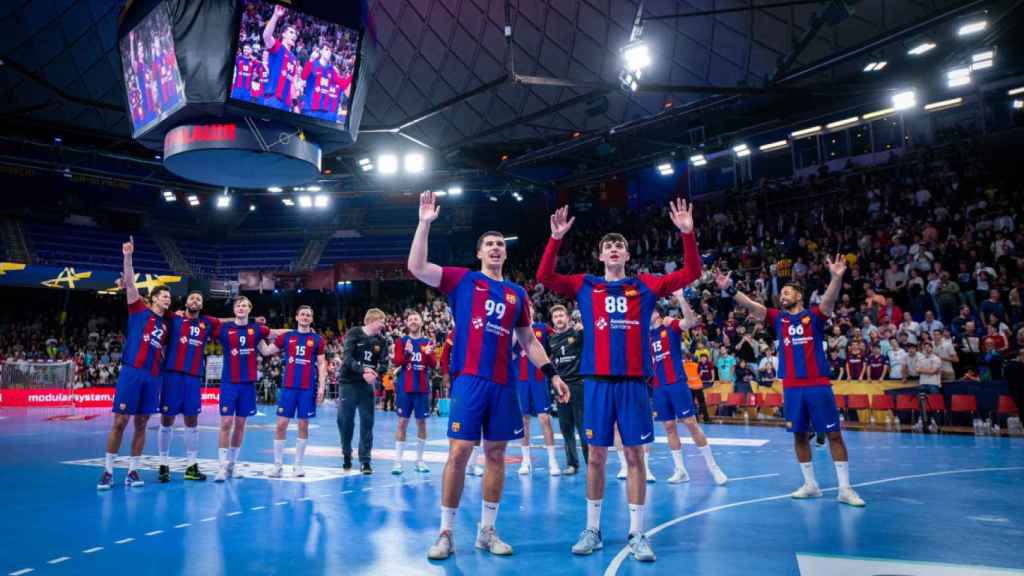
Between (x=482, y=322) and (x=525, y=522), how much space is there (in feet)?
7.14

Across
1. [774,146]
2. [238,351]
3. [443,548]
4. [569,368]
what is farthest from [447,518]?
[774,146]

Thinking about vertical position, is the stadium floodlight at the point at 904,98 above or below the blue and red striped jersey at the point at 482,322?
above

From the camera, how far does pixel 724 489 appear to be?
7.79 metres

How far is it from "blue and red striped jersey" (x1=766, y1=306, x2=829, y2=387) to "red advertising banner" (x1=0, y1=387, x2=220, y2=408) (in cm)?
2471

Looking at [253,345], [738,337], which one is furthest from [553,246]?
[738,337]

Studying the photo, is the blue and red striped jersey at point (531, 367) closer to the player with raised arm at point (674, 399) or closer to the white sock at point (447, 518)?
the player with raised arm at point (674, 399)

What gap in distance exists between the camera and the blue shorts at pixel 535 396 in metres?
9.71

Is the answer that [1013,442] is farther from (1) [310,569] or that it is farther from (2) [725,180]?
(2) [725,180]

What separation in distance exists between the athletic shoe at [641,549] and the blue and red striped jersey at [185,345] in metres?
6.63

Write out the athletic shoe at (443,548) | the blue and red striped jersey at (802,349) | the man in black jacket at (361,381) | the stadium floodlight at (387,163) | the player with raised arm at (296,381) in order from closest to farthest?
the athletic shoe at (443,548)
the blue and red striped jersey at (802,349)
the player with raised arm at (296,381)
the man in black jacket at (361,381)
the stadium floodlight at (387,163)

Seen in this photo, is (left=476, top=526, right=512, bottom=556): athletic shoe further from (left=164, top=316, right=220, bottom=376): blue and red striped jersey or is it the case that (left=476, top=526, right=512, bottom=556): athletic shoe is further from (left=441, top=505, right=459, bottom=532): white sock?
(left=164, top=316, right=220, bottom=376): blue and red striped jersey

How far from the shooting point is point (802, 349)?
734cm

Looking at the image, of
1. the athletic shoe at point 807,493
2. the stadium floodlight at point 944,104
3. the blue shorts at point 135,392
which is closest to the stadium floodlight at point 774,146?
the stadium floodlight at point 944,104

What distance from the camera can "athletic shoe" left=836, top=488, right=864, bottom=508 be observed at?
664 centimetres
